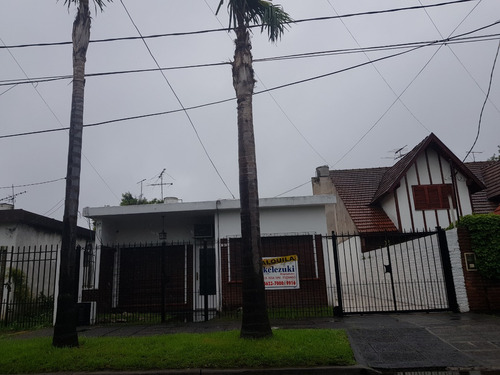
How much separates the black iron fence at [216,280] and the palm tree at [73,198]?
3.40m

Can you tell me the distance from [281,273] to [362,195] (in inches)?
421

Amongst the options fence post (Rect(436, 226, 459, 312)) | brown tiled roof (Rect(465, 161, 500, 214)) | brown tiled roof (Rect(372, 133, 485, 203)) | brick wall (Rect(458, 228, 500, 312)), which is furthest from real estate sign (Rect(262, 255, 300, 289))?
brown tiled roof (Rect(465, 161, 500, 214))

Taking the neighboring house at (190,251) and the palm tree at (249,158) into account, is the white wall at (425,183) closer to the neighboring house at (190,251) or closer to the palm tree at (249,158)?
the neighboring house at (190,251)

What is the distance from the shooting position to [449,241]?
10.2 m

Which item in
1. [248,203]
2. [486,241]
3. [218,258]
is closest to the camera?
[248,203]

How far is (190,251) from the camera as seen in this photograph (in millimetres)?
14727

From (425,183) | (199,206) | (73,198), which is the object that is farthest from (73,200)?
(425,183)

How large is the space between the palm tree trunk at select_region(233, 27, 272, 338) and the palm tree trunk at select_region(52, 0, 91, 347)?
10.9ft

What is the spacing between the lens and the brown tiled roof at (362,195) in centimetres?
1758

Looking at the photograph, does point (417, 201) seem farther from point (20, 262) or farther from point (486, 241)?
point (20, 262)

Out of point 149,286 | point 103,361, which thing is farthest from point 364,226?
point 103,361

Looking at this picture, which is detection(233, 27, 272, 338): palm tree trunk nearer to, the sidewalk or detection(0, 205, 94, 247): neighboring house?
the sidewalk

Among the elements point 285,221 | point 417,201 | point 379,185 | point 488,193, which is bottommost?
point 285,221

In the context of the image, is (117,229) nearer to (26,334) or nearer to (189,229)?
(189,229)
